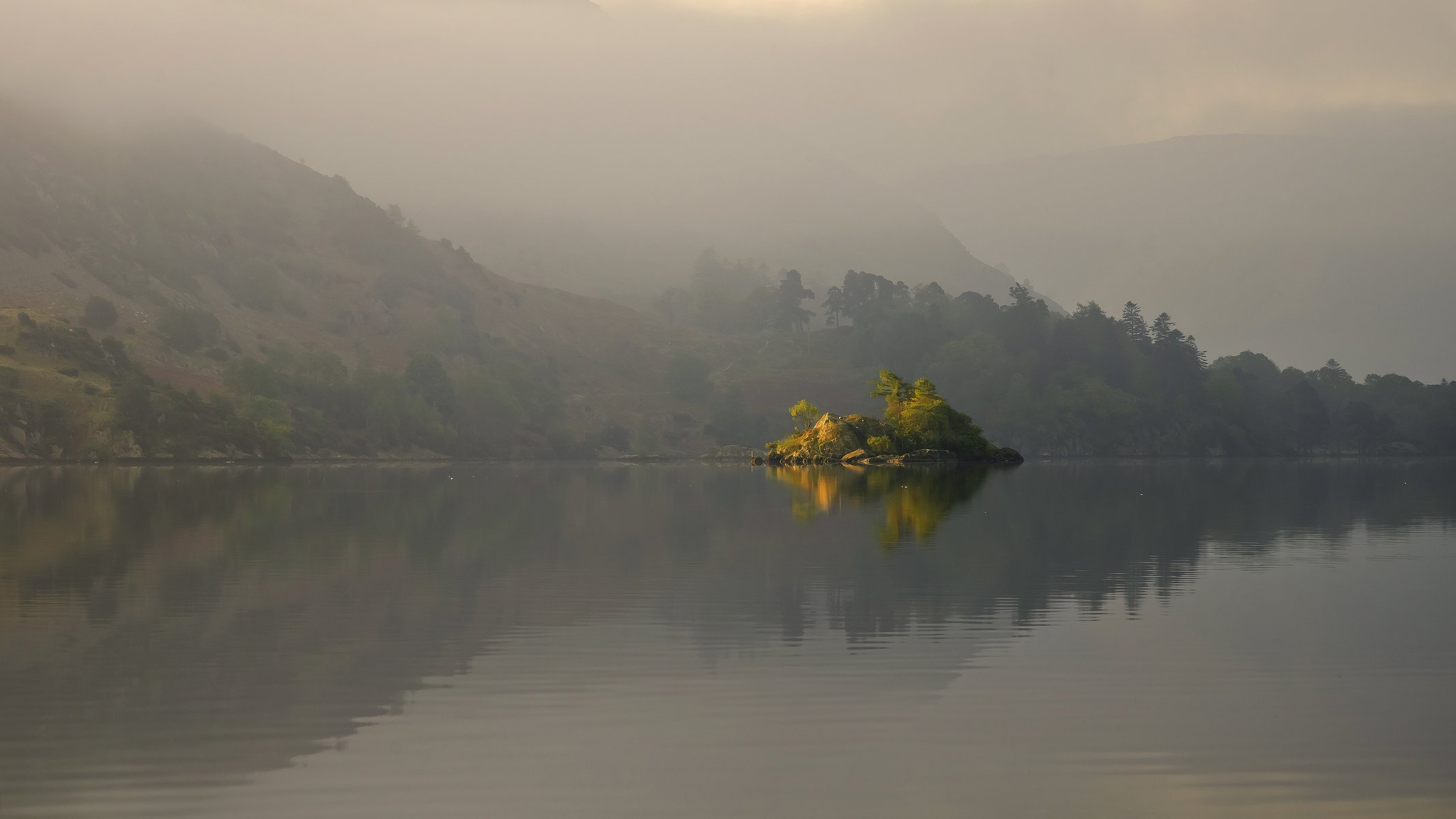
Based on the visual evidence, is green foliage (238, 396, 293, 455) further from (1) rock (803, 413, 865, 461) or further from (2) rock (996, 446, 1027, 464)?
(2) rock (996, 446, 1027, 464)

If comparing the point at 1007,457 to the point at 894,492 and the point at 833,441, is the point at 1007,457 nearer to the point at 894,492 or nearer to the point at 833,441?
the point at 833,441

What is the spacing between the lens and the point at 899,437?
150 meters

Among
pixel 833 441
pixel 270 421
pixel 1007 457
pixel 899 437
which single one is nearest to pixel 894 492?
pixel 899 437

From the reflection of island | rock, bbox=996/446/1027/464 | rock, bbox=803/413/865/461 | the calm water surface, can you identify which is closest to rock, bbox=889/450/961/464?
rock, bbox=803/413/865/461

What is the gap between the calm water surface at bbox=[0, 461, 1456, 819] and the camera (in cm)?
1290

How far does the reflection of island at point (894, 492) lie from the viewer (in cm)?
4784

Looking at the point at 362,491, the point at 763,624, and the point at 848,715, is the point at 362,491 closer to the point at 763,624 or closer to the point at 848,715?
the point at 763,624

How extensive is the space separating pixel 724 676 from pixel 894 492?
190ft

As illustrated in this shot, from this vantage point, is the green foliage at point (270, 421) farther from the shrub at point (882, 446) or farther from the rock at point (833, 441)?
the shrub at point (882, 446)

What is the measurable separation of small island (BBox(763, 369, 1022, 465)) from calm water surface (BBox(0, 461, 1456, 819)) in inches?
4129

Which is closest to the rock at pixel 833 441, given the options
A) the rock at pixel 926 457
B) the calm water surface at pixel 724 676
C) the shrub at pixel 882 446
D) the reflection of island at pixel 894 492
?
the shrub at pixel 882 446

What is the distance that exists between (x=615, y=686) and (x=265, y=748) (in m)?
5.05

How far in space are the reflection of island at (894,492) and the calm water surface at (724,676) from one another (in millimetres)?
6608

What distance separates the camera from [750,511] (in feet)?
187
